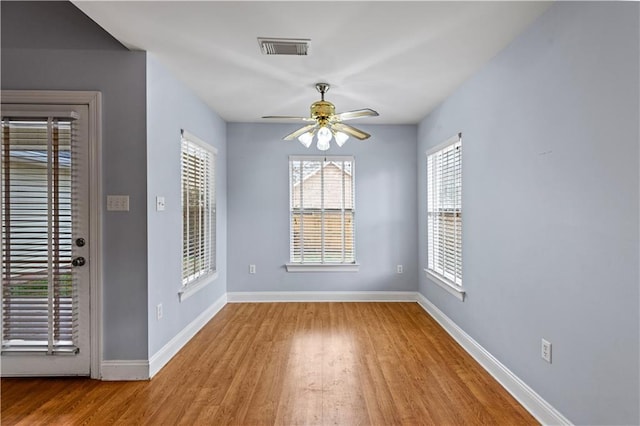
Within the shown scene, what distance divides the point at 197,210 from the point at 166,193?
778mm

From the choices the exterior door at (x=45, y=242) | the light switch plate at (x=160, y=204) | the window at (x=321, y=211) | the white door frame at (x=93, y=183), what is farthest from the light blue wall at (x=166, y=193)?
the window at (x=321, y=211)

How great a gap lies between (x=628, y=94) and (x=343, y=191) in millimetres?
3508

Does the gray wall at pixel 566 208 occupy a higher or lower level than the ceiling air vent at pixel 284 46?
lower

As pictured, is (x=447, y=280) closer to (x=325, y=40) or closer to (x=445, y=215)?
(x=445, y=215)

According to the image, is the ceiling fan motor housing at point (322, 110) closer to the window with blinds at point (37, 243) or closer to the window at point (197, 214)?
the window at point (197, 214)

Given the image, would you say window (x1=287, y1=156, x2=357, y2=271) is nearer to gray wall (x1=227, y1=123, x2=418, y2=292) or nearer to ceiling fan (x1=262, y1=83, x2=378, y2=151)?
gray wall (x1=227, y1=123, x2=418, y2=292)

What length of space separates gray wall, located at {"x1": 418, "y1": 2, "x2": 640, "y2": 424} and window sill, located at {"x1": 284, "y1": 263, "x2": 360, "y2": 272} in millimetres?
2123

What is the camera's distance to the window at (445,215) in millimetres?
3459

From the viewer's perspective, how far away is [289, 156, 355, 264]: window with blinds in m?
4.83

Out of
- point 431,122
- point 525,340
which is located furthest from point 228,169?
point 525,340

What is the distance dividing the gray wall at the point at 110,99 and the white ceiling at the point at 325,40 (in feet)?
1.08

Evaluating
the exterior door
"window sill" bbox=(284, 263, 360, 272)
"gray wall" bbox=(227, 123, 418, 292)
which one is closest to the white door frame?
the exterior door

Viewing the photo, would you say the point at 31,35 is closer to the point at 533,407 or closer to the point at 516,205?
the point at 516,205

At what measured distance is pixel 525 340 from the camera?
7.47 feet
